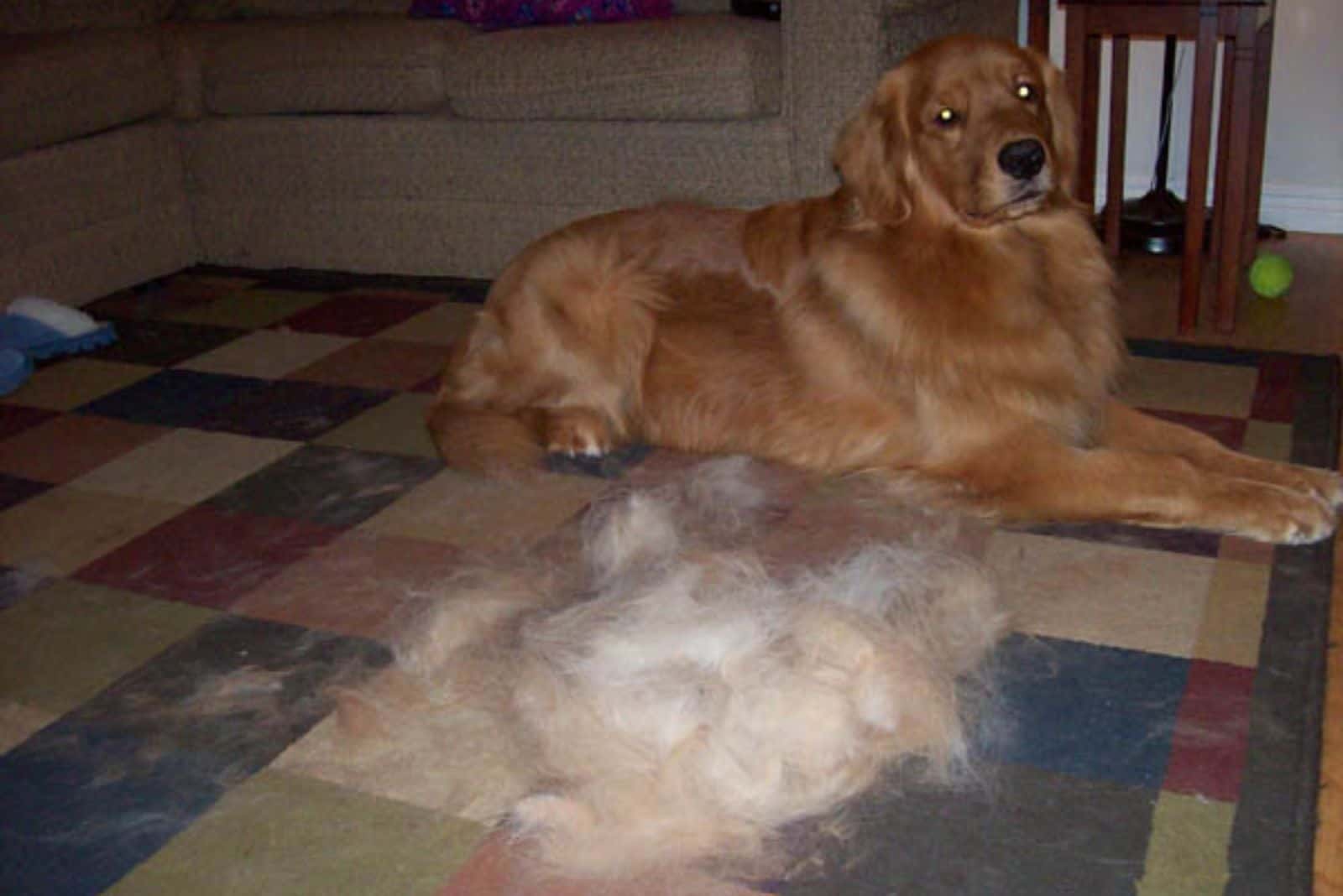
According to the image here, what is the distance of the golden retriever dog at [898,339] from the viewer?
214cm

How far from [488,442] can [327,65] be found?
5.81 ft

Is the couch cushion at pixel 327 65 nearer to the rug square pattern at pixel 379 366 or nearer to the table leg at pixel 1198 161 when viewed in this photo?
the rug square pattern at pixel 379 366

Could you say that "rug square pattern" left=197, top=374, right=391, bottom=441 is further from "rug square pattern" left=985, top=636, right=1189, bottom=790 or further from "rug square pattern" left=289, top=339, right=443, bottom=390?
"rug square pattern" left=985, top=636, right=1189, bottom=790

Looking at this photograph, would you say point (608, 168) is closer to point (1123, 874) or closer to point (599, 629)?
point (599, 629)

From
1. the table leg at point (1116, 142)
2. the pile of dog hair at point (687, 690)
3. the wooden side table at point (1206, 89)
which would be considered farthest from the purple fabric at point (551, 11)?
the pile of dog hair at point (687, 690)

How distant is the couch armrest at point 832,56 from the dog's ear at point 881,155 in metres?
0.56

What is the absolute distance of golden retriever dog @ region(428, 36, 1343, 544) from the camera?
2.14m

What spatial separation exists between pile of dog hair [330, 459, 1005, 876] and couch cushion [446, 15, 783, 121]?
1.60 metres

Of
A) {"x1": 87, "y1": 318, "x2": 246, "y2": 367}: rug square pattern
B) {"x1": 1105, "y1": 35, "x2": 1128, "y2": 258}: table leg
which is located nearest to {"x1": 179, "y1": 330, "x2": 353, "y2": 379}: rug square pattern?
{"x1": 87, "y1": 318, "x2": 246, "y2": 367}: rug square pattern

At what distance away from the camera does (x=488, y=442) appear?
249cm

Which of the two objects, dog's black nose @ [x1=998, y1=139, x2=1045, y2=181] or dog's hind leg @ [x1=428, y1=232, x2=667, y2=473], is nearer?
dog's black nose @ [x1=998, y1=139, x2=1045, y2=181]

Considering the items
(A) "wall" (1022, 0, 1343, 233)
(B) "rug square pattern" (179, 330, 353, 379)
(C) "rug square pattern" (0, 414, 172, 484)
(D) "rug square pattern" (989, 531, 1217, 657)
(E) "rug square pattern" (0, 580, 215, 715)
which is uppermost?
(A) "wall" (1022, 0, 1343, 233)

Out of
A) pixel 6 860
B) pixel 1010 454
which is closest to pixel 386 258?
pixel 1010 454

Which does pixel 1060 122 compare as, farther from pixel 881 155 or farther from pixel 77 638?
pixel 77 638
